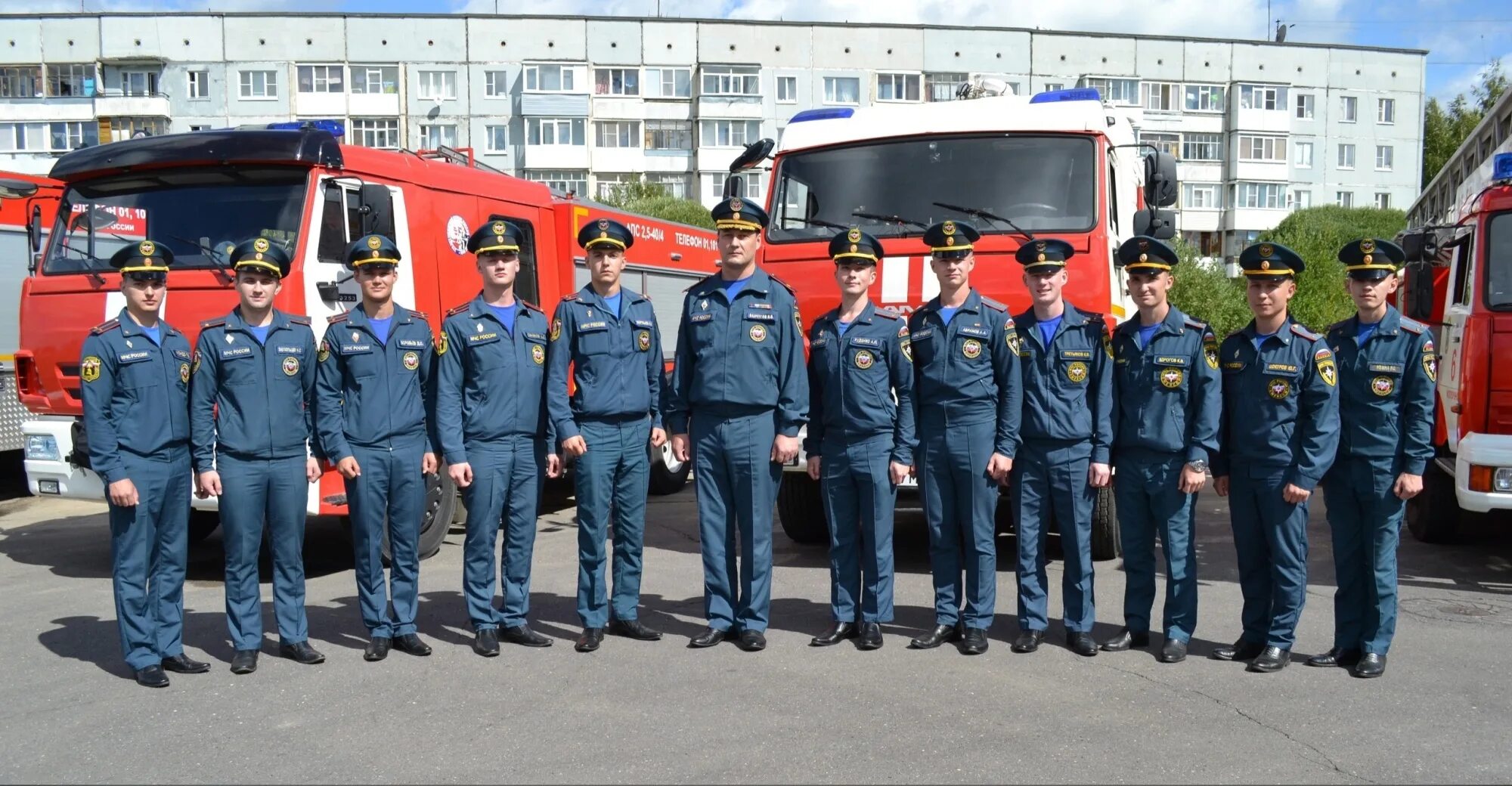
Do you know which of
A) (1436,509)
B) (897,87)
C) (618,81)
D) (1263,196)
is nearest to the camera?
(1436,509)

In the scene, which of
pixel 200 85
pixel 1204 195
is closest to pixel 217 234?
pixel 200 85

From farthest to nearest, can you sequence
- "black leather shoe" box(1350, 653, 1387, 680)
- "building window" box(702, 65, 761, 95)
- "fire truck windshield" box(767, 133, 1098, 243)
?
1. "building window" box(702, 65, 761, 95)
2. "fire truck windshield" box(767, 133, 1098, 243)
3. "black leather shoe" box(1350, 653, 1387, 680)

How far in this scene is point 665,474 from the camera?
1158 centimetres

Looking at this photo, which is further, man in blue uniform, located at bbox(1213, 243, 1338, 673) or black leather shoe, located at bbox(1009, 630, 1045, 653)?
black leather shoe, located at bbox(1009, 630, 1045, 653)

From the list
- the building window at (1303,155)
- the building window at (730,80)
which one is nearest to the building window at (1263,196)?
the building window at (1303,155)

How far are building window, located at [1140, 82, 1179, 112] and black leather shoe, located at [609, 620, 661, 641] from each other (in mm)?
58987

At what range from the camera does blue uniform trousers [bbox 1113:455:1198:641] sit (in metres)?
5.53

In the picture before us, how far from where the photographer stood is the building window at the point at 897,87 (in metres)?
56.1

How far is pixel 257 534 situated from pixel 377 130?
52.7 meters

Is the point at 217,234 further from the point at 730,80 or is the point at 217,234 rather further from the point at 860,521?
the point at 730,80

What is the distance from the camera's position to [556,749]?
4.39 metres

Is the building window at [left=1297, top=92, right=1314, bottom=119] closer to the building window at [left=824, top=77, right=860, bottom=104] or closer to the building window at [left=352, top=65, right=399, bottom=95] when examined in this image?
the building window at [left=824, top=77, right=860, bottom=104]

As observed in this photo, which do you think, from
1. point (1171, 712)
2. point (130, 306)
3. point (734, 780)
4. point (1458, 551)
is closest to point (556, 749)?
point (734, 780)

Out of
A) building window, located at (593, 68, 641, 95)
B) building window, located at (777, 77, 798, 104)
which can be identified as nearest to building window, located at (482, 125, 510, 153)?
building window, located at (593, 68, 641, 95)
